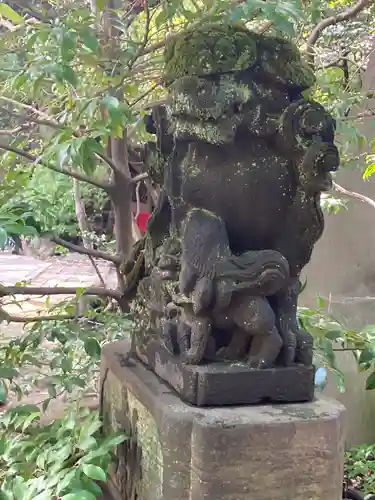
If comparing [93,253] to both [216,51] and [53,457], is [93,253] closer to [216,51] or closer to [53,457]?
[53,457]

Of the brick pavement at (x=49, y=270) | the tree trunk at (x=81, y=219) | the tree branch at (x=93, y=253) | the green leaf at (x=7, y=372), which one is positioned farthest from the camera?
the brick pavement at (x=49, y=270)

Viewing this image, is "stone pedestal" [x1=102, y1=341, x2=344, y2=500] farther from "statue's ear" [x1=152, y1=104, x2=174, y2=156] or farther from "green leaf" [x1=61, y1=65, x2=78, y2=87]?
"green leaf" [x1=61, y1=65, x2=78, y2=87]

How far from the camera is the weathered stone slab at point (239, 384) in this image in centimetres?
174

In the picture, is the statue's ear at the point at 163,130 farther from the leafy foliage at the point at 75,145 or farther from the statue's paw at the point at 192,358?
the statue's paw at the point at 192,358

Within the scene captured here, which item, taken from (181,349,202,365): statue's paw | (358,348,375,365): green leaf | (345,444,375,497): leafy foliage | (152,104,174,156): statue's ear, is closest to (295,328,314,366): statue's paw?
(181,349,202,365): statue's paw

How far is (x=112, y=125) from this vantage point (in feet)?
6.83

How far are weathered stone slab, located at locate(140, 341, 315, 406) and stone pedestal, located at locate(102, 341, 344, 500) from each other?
0.08 feet

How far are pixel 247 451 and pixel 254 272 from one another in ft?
1.57

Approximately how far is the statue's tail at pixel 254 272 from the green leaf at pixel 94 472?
2.12ft

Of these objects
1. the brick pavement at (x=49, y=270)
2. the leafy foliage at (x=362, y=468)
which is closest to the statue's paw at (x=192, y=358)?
the leafy foliage at (x=362, y=468)

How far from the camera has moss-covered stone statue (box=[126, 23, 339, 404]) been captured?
1.76 metres

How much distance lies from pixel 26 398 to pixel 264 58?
2.95m

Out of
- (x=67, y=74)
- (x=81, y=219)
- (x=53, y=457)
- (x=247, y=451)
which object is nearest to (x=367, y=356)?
(x=247, y=451)

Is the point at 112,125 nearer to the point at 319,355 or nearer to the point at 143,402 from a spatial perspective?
the point at 143,402
